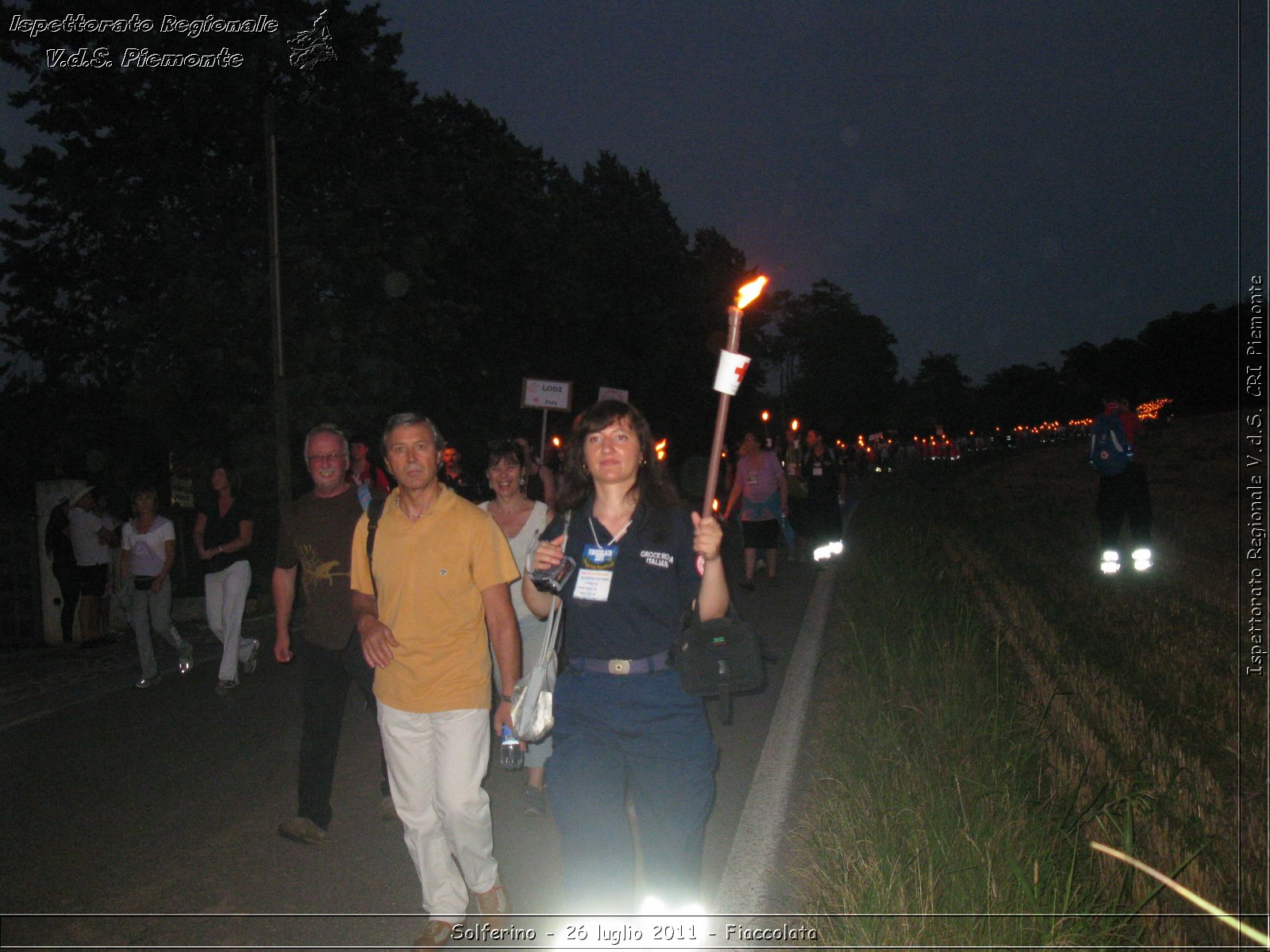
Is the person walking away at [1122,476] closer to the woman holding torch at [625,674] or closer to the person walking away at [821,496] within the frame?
the person walking away at [821,496]

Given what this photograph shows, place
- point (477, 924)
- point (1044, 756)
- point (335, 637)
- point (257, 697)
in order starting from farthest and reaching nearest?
point (257, 697) → point (1044, 756) → point (335, 637) → point (477, 924)

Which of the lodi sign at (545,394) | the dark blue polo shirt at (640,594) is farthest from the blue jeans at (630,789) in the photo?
the lodi sign at (545,394)

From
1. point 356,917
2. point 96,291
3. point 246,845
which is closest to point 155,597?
point 246,845

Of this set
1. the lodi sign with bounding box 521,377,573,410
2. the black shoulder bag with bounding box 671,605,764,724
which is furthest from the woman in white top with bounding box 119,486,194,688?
the lodi sign with bounding box 521,377,573,410

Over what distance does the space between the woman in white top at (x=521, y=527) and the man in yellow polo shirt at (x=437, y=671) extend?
146cm

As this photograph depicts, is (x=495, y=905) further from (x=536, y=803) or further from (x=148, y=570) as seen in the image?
(x=148, y=570)

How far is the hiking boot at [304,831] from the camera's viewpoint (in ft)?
17.1

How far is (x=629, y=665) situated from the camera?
337 cm

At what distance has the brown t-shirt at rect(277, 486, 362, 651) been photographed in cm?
524

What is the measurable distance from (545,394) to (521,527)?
49.2ft

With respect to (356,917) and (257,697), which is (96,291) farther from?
(356,917)

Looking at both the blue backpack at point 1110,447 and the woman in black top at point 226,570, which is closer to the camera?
the woman in black top at point 226,570

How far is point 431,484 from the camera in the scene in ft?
14.1

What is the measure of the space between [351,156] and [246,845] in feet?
67.3
